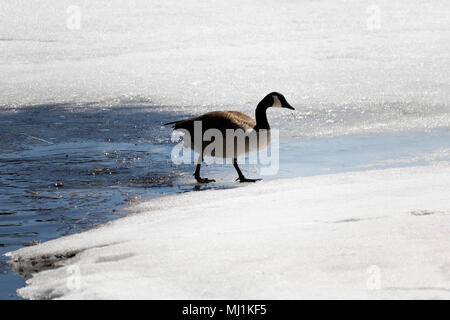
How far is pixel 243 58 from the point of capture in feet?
40.9

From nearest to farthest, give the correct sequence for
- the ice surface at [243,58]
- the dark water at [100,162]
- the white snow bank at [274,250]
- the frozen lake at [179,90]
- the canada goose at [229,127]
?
the white snow bank at [274,250]
the dark water at [100,162]
the frozen lake at [179,90]
the canada goose at [229,127]
the ice surface at [243,58]

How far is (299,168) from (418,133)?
6.96 feet

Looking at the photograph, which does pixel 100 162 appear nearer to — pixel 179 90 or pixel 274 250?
pixel 179 90

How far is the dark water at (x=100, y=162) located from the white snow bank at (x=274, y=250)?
85cm

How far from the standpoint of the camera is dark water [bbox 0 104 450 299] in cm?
591

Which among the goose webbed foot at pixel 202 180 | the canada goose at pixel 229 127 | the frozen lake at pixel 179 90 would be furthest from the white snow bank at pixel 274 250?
the canada goose at pixel 229 127

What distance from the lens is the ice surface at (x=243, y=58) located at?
10094mm

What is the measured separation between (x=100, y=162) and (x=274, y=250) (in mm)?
4206

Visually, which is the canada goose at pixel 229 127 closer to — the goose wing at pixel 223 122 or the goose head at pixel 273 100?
the goose wing at pixel 223 122

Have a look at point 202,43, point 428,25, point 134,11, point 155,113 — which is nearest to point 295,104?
point 155,113

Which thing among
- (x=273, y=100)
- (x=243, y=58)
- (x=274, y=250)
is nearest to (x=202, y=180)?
(x=273, y=100)

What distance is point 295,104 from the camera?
400 inches

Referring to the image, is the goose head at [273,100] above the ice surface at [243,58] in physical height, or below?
below
